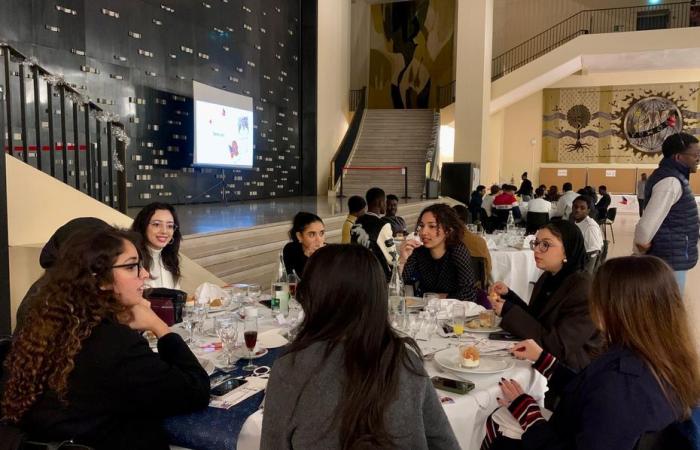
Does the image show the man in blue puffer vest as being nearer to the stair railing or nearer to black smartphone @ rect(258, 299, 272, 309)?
black smartphone @ rect(258, 299, 272, 309)

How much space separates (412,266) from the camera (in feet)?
12.5

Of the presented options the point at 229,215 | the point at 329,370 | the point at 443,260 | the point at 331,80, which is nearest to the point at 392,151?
the point at 331,80

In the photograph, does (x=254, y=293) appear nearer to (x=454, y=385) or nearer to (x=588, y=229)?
(x=454, y=385)

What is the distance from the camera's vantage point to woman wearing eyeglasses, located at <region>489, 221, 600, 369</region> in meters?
2.29

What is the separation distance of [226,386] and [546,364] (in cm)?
117

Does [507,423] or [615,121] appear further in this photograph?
[615,121]

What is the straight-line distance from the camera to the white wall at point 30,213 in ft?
13.7

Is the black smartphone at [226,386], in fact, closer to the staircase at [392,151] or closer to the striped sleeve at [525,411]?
the striped sleeve at [525,411]

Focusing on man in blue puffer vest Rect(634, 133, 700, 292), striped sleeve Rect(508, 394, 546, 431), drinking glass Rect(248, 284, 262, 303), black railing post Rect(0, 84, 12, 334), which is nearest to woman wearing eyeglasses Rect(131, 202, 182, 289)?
drinking glass Rect(248, 284, 262, 303)

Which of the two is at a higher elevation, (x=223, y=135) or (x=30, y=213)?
(x=223, y=135)

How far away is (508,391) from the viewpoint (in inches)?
72.2

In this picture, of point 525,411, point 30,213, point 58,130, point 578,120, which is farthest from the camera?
point 578,120

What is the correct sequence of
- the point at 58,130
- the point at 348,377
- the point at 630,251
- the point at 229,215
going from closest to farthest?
the point at 348,377
the point at 58,130
the point at 229,215
the point at 630,251

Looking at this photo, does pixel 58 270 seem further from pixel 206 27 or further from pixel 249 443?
pixel 206 27
